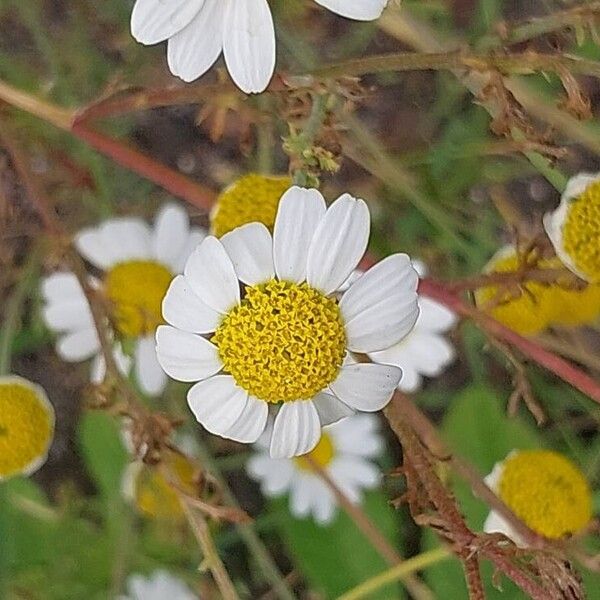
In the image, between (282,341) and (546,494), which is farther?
(546,494)

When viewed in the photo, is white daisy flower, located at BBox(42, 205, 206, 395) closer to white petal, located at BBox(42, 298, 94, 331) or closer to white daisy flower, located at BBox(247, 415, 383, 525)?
white petal, located at BBox(42, 298, 94, 331)

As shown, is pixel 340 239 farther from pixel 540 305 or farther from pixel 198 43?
pixel 540 305

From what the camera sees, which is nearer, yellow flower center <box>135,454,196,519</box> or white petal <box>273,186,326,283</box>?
white petal <box>273,186,326,283</box>

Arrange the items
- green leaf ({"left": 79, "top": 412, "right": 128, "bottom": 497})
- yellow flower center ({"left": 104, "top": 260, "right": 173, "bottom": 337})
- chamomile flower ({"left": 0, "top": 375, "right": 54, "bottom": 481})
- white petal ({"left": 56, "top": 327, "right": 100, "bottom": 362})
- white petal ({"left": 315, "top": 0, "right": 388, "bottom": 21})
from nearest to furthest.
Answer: white petal ({"left": 315, "top": 0, "right": 388, "bottom": 21}) → chamomile flower ({"left": 0, "top": 375, "right": 54, "bottom": 481}) → yellow flower center ({"left": 104, "top": 260, "right": 173, "bottom": 337}) → white petal ({"left": 56, "top": 327, "right": 100, "bottom": 362}) → green leaf ({"left": 79, "top": 412, "right": 128, "bottom": 497})

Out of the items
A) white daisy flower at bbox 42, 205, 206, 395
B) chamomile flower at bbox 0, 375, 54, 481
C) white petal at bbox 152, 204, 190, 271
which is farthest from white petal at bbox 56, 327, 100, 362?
chamomile flower at bbox 0, 375, 54, 481

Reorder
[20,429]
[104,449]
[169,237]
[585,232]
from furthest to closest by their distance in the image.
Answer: [104,449], [169,237], [20,429], [585,232]

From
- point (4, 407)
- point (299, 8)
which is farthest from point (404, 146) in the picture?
point (4, 407)

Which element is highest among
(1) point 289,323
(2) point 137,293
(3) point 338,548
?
(1) point 289,323

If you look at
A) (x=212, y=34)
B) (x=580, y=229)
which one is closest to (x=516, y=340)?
(x=580, y=229)
